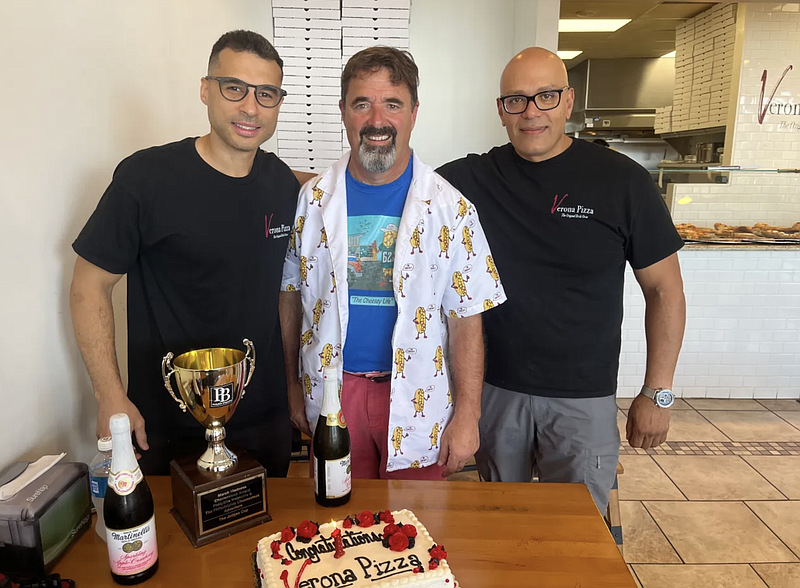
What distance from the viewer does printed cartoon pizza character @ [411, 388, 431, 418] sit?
5.95 ft

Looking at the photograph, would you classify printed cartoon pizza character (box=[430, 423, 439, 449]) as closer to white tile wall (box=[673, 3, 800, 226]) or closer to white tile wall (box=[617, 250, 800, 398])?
white tile wall (box=[617, 250, 800, 398])

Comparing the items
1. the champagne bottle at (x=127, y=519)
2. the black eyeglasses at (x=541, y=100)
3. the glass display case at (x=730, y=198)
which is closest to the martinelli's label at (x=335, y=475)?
the champagne bottle at (x=127, y=519)

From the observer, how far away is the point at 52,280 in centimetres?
158

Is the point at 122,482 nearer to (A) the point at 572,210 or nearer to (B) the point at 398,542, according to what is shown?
(B) the point at 398,542

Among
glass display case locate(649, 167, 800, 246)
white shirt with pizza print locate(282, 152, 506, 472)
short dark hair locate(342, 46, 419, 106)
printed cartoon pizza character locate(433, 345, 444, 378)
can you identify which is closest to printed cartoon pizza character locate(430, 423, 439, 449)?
white shirt with pizza print locate(282, 152, 506, 472)

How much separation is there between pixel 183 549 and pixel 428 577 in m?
0.54

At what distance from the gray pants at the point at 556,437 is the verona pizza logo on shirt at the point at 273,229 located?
3.05ft

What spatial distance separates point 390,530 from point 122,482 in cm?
53

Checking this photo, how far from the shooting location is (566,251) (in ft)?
6.49

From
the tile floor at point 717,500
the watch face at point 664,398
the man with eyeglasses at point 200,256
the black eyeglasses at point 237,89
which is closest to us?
the man with eyeglasses at point 200,256

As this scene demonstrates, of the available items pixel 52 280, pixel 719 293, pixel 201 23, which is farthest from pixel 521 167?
pixel 719 293

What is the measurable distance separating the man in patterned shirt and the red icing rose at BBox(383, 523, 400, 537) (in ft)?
1.86

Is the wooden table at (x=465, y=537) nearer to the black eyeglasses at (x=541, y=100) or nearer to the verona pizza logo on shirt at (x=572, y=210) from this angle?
the verona pizza logo on shirt at (x=572, y=210)

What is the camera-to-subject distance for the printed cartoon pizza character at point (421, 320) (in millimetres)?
1788
